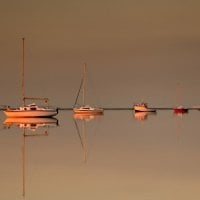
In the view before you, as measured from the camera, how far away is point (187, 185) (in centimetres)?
1652

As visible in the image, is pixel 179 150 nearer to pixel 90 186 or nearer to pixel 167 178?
pixel 167 178

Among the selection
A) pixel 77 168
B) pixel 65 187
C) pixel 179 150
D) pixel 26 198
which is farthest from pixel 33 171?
pixel 179 150

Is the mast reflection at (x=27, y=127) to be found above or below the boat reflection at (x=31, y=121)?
below

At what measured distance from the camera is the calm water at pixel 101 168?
51.5ft

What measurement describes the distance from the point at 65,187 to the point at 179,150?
392 inches

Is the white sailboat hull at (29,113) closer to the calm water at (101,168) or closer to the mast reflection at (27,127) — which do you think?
the mast reflection at (27,127)

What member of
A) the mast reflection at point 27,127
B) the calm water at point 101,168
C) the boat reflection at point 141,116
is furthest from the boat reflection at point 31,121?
the calm water at point 101,168

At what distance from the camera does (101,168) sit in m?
20.1

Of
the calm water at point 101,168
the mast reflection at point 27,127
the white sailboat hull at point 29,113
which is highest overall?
the white sailboat hull at point 29,113

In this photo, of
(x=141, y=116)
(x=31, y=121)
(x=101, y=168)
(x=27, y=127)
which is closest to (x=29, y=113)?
(x=31, y=121)

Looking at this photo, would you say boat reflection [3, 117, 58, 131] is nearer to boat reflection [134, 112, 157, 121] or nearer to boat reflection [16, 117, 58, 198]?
boat reflection [16, 117, 58, 198]

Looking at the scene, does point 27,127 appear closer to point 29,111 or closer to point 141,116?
point 29,111

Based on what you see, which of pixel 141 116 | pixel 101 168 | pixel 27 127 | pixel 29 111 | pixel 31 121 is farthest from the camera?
pixel 141 116

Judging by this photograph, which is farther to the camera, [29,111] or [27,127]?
[29,111]
